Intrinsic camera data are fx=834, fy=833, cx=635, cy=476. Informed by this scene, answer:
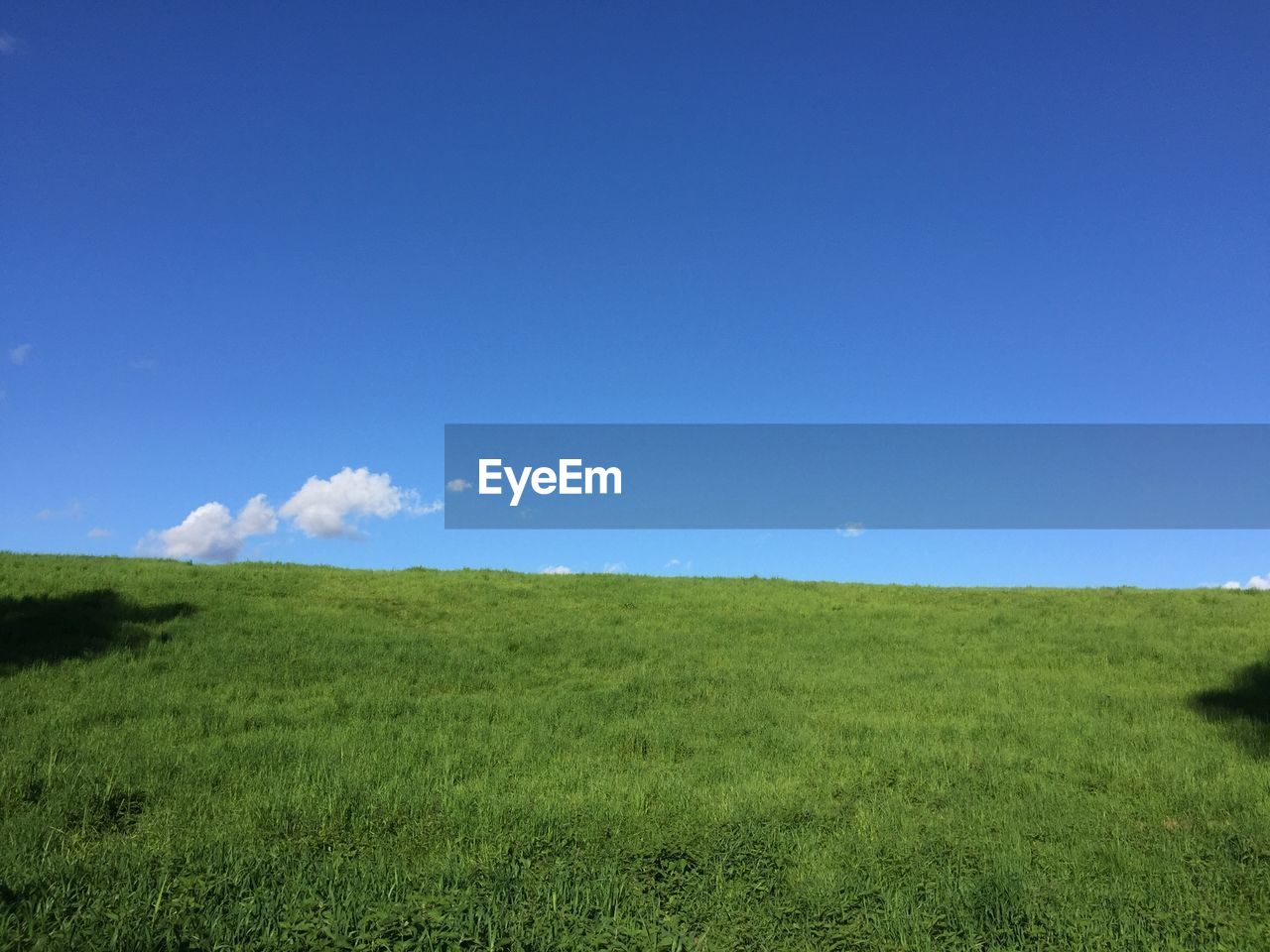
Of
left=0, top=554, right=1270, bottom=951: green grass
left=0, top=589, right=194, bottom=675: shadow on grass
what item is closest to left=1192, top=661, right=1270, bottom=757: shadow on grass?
left=0, top=554, right=1270, bottom=951: green grass

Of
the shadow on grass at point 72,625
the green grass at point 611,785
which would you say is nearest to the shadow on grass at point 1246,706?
the green grass at point 611,785

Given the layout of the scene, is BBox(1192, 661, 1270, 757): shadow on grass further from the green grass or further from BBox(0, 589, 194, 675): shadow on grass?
BBox(0, 589, 194, 675): shadow on grass

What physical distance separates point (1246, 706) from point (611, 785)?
14.0m

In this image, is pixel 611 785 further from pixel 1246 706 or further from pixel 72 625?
pixel 72 625

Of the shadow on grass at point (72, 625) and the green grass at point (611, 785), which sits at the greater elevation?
the shadow on grass at point (72, 625)

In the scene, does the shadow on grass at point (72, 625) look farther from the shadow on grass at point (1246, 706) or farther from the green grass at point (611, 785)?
the shadow on grass at point (1246, 706)

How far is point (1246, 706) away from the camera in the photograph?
16766mm

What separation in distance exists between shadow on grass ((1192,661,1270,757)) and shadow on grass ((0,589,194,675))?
23.0 metres

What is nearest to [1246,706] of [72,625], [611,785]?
[611,785]

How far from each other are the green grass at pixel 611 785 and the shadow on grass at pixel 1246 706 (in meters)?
0.12

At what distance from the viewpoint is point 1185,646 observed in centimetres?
2291

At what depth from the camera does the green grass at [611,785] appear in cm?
726

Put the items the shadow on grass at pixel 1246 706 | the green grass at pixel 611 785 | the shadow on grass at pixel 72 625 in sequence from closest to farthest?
the green grass at pixel 611 785 < the shadow on grass at pixel 1246 706 < the shadow on grass at pixel 72 625

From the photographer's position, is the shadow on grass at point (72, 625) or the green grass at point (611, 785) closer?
the green grass at point (611, 785)
